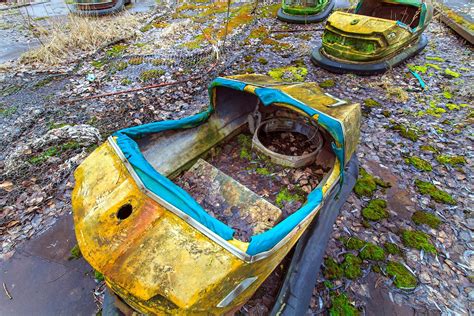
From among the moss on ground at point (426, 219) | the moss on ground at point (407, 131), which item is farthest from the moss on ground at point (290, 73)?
the moss on ground at point (426, 219)

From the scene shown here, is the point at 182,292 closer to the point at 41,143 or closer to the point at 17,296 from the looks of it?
the point at 17,296

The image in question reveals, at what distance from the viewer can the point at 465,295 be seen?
249cm

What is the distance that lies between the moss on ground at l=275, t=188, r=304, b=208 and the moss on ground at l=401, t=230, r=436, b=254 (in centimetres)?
115

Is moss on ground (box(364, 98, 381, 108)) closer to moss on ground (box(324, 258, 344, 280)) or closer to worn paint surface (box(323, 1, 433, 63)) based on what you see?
worn paint surface (box(323, 1, 433, 63))

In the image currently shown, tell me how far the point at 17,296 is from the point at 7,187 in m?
1.60

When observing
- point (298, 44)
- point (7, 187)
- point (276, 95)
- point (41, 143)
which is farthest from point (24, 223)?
point (298, 44)

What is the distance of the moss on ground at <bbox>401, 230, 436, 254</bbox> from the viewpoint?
112 inches

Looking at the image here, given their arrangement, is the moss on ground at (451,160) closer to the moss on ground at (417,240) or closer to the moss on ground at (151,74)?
the moss on ground at (417,240)

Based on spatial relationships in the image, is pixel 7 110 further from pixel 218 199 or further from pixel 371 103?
pixel 371 103

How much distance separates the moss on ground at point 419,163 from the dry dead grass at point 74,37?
714cm

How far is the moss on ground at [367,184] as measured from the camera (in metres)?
3.40

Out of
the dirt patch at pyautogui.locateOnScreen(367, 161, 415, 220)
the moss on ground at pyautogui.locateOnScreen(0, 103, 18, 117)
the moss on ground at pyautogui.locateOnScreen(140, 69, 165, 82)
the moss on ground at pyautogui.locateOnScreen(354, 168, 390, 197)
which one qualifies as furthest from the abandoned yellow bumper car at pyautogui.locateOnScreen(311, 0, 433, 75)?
the moss on ground at pyautogui.locateOnScreen(0, 103, 18, 117)

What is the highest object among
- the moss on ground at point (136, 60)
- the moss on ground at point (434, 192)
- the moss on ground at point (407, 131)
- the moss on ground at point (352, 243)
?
the moss on ground at point (407, 131)

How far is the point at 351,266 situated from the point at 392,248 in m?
0.53
